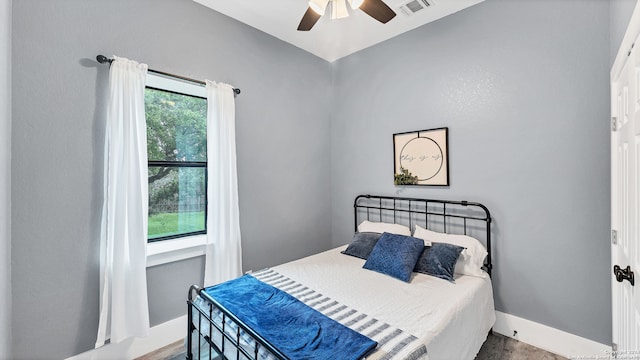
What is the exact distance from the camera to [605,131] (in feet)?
6.43

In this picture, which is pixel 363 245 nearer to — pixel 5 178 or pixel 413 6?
pixel 413 6

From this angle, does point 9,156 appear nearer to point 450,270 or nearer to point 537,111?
point 450,270

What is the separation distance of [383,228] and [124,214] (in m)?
2.35

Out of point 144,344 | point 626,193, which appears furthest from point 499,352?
point 144,344

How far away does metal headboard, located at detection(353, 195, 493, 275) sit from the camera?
8.27 feet

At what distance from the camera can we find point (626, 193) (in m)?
1.45

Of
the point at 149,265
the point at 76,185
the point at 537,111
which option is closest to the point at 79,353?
the point at 149,265

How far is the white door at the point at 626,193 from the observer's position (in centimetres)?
120

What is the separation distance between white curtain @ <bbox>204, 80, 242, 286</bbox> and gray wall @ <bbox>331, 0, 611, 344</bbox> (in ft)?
5.96

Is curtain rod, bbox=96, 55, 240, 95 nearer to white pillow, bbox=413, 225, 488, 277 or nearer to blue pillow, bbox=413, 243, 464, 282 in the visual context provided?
blue pillow, bbox=413, 243, 464, 282

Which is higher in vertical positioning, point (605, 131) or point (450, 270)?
point (605, 131)

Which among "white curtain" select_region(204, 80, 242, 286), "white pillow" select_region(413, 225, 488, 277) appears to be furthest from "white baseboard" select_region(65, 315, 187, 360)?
"white pillow" select_region(413, 225, 488, 277)

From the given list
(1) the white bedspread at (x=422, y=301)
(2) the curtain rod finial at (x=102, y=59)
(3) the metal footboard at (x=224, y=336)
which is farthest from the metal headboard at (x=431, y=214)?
(2) the curtain rod finial at (x=102, y=59)

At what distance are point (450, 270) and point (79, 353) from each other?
9.15 ft
